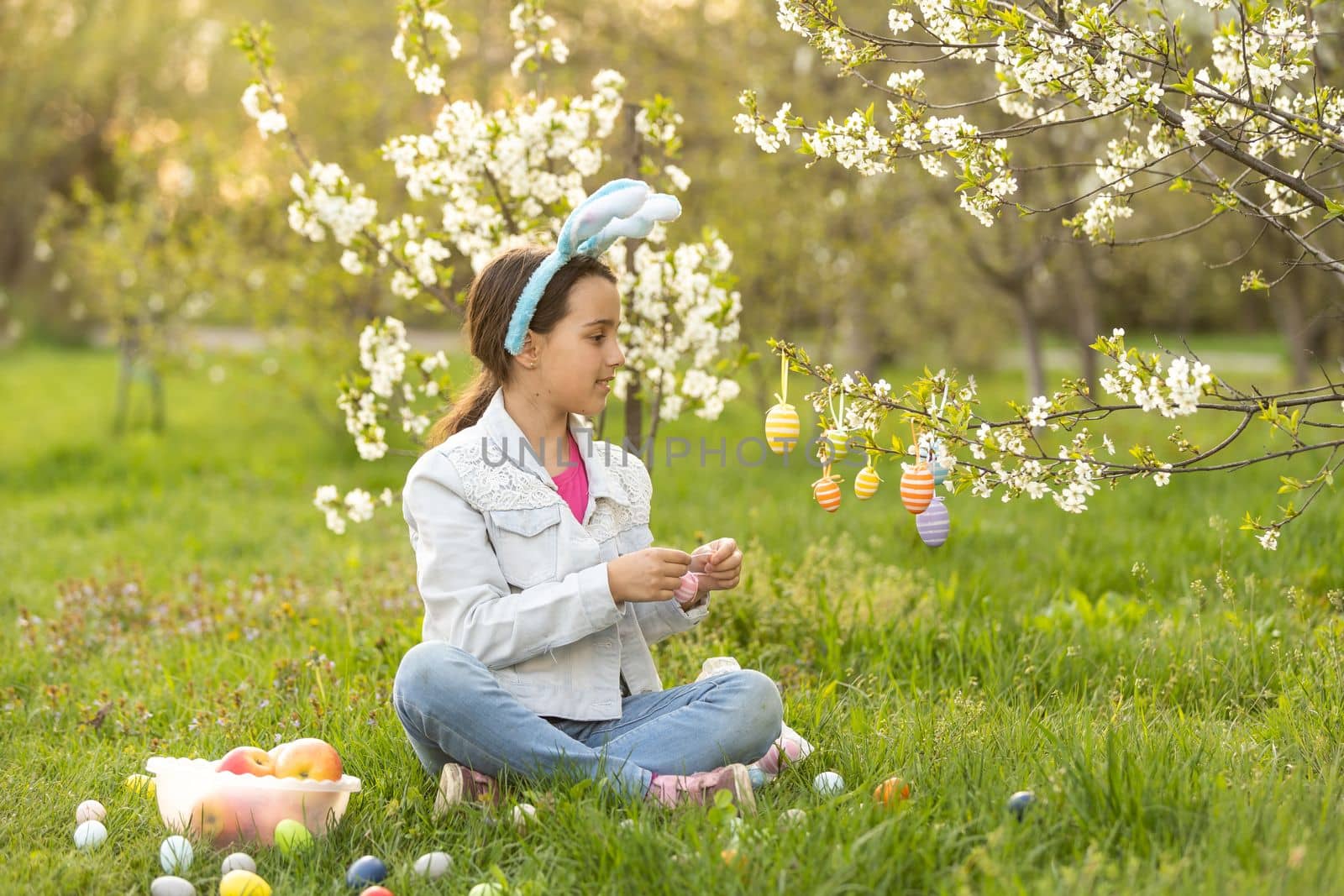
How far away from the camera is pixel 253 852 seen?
255cm

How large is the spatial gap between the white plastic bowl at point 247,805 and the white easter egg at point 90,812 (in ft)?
0.73

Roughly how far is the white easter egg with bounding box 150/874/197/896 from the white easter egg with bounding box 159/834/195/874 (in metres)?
0.12

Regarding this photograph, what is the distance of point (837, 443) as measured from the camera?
2.79 meters

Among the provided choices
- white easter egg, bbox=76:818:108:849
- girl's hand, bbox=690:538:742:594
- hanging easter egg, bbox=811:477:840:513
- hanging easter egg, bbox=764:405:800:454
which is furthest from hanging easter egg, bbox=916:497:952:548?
white easter egg, bbox=76:818:108:849

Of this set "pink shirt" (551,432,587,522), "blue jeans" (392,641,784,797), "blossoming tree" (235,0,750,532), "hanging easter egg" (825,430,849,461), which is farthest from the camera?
"blossoming tree" (235,0,750,532)

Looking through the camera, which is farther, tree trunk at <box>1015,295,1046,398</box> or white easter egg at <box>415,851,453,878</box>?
tree trunk at <box>1015,295,1046,398</box>

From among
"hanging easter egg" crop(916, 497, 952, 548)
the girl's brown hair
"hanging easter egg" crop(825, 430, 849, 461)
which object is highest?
the girl's brown hair

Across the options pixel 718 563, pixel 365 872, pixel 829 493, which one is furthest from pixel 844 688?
pixel 365 872

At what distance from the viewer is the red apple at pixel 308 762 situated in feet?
8.67

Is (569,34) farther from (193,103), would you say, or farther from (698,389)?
(193,103)

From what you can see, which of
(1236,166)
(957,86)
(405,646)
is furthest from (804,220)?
(405,646)

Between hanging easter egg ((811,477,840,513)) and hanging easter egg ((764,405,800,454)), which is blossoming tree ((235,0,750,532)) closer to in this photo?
hanging easter egg ((764,405,800,454))

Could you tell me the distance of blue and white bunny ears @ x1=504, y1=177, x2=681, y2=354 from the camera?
9.32 feet

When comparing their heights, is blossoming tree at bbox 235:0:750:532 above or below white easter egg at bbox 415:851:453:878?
above
